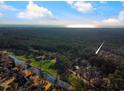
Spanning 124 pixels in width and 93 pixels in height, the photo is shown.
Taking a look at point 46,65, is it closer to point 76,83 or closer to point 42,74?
point 42,74

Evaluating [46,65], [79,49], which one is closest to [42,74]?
[46,65]

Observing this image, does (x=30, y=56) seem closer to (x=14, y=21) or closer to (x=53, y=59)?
(x=53, y=59)

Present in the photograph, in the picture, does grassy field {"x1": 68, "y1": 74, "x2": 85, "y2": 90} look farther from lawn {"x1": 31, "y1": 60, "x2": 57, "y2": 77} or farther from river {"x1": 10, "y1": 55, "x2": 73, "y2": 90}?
lawn {"x1": 31, "y1": 60, "x2": 57, "y2": 77}

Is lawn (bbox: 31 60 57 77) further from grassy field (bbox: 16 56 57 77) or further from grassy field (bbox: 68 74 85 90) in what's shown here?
grassy field (bbox: 68 74 85 90)

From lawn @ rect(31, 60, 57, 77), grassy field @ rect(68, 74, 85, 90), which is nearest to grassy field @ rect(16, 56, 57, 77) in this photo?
lawn @ rect(31, 60, 57, 77)

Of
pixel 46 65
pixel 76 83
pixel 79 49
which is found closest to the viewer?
pixel 76 83

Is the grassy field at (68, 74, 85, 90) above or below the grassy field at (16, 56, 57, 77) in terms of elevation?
below

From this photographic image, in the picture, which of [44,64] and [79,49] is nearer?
[44,64]

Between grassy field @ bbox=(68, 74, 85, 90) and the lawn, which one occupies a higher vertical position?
the lawn
